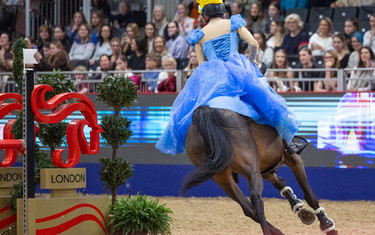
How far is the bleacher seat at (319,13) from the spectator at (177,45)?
270 centimetres

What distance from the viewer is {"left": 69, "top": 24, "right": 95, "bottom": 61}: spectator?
554 inches

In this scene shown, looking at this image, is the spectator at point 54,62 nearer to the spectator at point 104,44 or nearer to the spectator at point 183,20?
the spectator at point 104,44

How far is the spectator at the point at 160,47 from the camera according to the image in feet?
41.4

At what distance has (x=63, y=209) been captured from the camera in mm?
6281

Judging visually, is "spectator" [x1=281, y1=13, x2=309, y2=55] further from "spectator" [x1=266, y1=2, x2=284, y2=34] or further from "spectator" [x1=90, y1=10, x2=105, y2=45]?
"spectator" [x1=90, y1=10, x2=105, y2=45]

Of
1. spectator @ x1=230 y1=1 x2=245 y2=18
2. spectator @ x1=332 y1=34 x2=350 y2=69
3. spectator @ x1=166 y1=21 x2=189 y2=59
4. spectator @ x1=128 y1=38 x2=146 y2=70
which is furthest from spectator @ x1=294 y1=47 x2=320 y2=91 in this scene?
spectator @ x1=128 y1=38 x2=146 y2=70

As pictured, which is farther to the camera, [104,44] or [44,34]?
[44,34]

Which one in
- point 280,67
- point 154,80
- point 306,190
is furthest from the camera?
point 280,67

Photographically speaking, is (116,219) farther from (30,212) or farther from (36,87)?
(36,87)

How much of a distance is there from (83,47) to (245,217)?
619cm

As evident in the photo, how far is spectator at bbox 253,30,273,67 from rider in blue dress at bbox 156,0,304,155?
526cm

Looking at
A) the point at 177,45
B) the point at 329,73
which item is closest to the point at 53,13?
the point at 177,45

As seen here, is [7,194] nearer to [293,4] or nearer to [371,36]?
[371,36]

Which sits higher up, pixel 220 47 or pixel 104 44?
pixel 220 47
